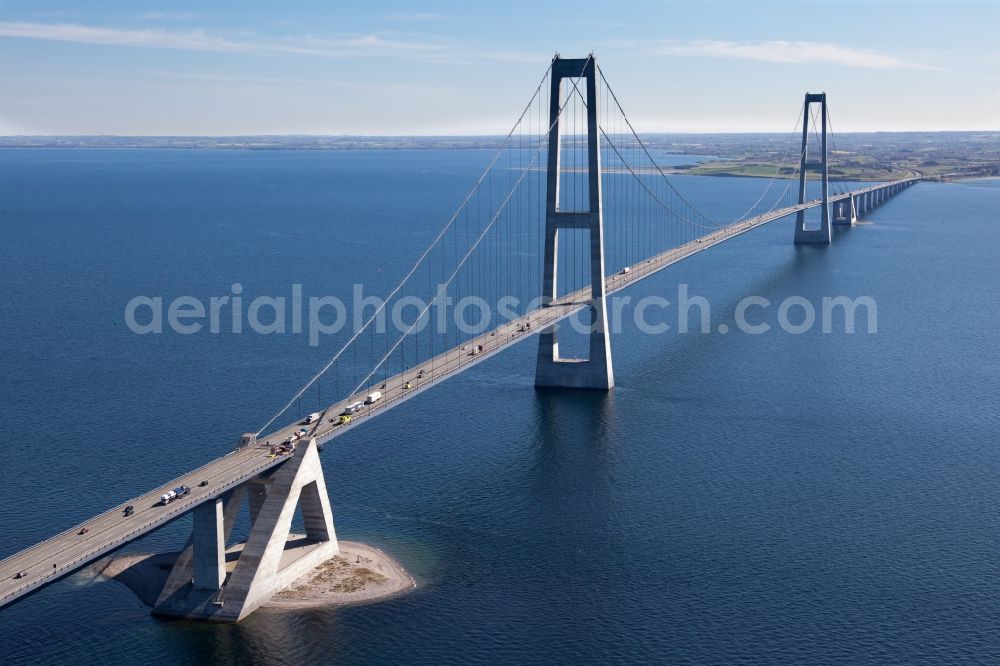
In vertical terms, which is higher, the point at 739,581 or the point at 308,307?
the point at 308,307

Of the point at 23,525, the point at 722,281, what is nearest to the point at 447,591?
the point at 23,525

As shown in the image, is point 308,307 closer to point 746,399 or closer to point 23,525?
point 746,399

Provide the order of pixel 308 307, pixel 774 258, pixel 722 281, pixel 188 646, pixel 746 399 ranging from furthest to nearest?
pixel 774 258 → pixel 722 281 → pixel 308 307 → pixel 746 399 → pixel 188 646

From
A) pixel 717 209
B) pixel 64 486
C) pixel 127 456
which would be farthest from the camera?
pixel 717 209

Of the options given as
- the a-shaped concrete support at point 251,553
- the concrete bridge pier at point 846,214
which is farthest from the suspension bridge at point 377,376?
the concrete bridge pier at point 846,214

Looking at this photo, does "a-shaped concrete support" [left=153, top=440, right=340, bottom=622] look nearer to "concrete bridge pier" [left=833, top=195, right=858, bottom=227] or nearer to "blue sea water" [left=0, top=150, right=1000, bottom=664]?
"blue sea water" [left=0, top=150, right=1000, bottom=664]

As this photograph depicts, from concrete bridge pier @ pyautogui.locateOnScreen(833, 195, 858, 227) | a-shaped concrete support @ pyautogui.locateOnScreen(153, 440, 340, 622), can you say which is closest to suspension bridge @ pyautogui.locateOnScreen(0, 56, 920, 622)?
a-shaped concrete support @ pyautogui.locateOnScreen(153, 440, 340, 622)

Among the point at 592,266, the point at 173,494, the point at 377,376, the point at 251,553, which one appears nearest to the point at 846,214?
the point at 592,266
